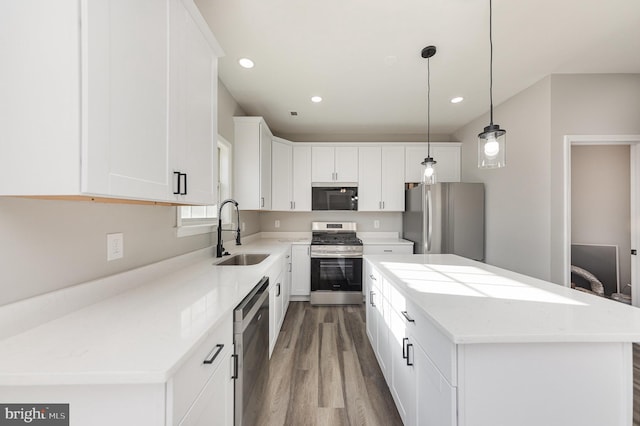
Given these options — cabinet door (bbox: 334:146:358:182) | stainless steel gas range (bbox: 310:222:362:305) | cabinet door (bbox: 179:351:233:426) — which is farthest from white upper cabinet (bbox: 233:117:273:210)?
cabinet door (bbox: 179:351:233:426)

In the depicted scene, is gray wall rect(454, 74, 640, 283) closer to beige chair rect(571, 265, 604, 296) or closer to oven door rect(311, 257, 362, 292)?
beige chair rect(571, 265, 604, 296)

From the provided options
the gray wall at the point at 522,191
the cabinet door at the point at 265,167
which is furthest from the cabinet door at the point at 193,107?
the gray wall at the point at 522,191

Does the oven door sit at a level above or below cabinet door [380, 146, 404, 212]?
below

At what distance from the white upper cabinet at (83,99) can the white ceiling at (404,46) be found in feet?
3.20

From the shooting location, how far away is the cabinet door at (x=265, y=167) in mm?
3021

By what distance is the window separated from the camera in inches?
72.3

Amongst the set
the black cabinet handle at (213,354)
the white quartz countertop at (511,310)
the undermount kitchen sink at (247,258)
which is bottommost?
the black cabinet handle at (213,354)

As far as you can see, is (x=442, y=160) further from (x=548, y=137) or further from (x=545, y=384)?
(x=545, y=384)

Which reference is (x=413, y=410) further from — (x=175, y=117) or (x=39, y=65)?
(x=39, y=65)

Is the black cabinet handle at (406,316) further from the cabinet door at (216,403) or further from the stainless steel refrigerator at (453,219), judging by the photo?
the stainless steel refrigerator at (453,219)

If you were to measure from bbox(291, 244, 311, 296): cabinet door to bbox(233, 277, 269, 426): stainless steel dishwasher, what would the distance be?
182 centimetres

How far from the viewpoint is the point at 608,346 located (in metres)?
0.84

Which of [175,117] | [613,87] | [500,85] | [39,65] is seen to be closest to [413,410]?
[175,117]

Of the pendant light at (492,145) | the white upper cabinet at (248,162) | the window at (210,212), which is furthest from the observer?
the white upper cabinet at (248,162)
